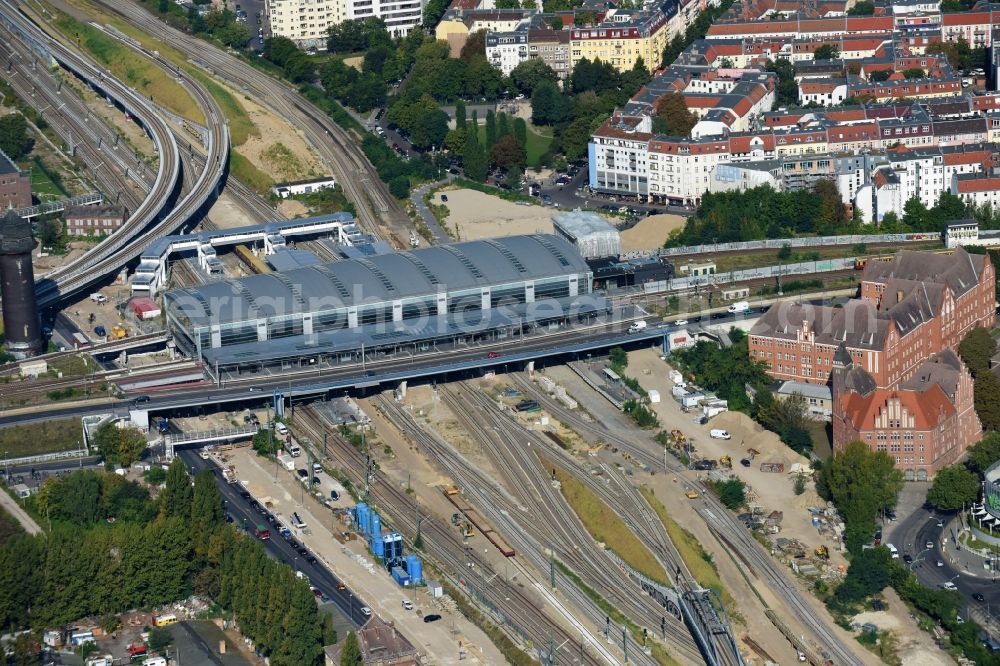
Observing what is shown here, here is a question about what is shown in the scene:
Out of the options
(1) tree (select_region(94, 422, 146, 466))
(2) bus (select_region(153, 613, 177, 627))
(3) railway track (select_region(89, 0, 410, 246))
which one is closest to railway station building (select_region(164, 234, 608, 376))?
(1) tree (select_region(94, 422, 146, 466))

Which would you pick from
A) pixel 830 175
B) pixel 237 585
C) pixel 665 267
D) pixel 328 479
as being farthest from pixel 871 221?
pixel 237 585

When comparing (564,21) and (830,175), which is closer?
(830,175)

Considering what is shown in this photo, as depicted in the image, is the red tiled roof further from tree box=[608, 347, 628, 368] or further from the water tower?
the water tower

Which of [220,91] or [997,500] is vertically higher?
[220,91]

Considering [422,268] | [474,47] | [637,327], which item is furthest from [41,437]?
[474,47]

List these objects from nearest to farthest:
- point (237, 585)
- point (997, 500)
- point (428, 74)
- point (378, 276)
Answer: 1. point (237, 585)
2. point (997, 500)
3. point (378, 276)
4. point (428, 74)

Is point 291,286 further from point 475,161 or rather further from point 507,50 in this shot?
point 507,50

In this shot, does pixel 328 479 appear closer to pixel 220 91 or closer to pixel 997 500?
pixel 997 500
